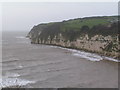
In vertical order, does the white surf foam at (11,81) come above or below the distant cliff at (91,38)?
below

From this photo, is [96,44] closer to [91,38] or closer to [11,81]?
[91,38]

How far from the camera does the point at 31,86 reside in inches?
795

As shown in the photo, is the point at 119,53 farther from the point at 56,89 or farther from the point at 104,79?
the point at 56,89

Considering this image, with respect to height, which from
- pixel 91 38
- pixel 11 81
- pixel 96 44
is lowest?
pixel 11 81

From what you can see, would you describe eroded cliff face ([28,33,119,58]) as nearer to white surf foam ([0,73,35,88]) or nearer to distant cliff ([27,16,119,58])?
distant cliff ([27,16,119,58])

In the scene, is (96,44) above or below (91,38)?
below

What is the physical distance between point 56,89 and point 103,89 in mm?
4786

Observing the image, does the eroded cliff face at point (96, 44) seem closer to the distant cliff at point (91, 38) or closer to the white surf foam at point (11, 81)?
the distant cliff at point (91, 38)

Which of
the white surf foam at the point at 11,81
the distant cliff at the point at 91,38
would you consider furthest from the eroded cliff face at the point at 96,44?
the white surf foam at the point at 11,81

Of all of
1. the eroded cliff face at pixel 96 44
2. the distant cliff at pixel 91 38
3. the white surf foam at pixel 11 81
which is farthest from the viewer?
the distant cliff at pixel 91 38

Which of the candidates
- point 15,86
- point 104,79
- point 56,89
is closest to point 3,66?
point 15,86

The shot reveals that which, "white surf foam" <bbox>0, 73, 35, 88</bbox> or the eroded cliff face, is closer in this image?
"white surf foam" <bbox>0, 73, 35, 88</bbox>

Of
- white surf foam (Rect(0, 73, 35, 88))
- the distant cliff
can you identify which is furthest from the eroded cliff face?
white surf foam (Rect(0, 73, 35, 88))


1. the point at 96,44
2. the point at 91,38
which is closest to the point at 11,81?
the point at 96,44
